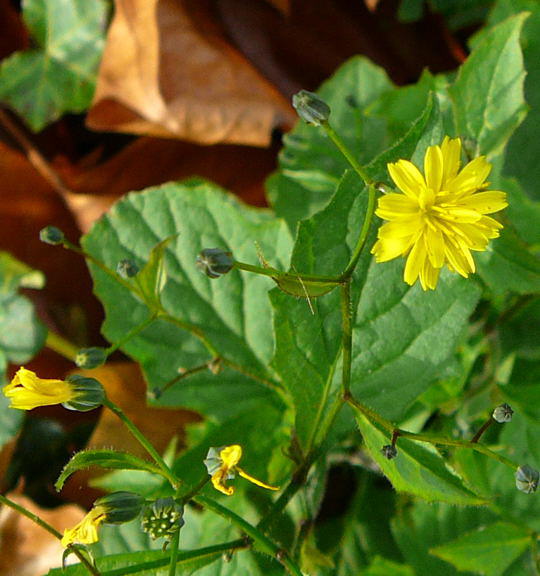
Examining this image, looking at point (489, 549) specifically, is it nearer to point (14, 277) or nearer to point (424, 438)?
point (424, 438)

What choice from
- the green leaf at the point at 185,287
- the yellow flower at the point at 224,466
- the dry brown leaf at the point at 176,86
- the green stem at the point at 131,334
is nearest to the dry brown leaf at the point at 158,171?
the dry brown leaf at the point at 176,86

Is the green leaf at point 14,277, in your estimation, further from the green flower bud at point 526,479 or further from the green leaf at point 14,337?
the green flower bud at point 526,479

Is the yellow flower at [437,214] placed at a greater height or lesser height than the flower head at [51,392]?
lesser

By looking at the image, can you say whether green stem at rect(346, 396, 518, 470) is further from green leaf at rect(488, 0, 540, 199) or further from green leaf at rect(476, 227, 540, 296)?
green leaf at rect(488, 0, 540, 199)

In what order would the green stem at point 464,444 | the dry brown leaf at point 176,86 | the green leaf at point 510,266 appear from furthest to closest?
the dry brown leaf at point 176,86 < the green leaf at point 510,266 < the green stem at point 464,444

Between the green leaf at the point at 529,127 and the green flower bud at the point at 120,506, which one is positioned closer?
the green flower bud at the point at 120,506

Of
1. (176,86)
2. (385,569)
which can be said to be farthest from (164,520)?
(176,86)
